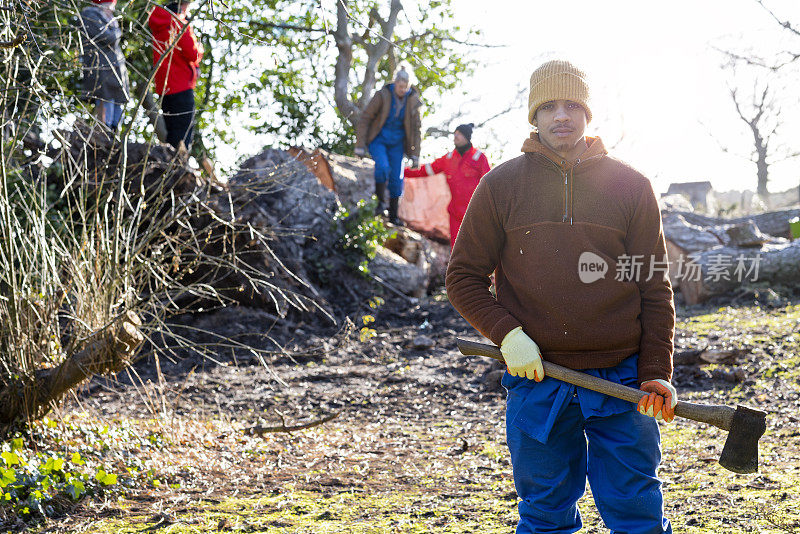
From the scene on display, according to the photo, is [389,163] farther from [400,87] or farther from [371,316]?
[371,316]

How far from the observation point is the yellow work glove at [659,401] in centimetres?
229

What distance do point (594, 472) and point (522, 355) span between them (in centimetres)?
45

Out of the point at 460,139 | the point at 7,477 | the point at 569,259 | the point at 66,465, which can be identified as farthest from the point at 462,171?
the point at 569,259

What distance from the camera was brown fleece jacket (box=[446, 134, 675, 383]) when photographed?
7.89ft

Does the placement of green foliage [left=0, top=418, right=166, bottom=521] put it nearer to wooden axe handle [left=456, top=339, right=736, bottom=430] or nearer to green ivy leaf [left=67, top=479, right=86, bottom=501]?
green ivy leaf [left=67, top=479, right=86, bottom=501]

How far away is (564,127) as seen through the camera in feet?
8.20

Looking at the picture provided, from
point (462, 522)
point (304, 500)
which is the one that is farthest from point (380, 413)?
point (462, 522)

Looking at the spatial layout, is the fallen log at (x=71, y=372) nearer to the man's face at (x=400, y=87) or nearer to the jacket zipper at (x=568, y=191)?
the jacket zipper at (x=568, y=191)

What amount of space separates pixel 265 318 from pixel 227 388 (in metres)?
1.82

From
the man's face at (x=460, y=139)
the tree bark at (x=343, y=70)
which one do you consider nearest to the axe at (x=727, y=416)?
the man's face at (x=460, y=139)

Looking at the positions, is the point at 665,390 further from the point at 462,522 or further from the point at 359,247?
the point at 359,247

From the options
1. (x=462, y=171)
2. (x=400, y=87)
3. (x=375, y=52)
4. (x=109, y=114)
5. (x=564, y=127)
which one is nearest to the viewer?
(x=564, y=127)

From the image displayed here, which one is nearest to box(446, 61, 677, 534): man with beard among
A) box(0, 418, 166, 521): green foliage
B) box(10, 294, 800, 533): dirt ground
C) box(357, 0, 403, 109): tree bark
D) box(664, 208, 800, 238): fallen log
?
box(10, 294, 800, 533): dirt ground

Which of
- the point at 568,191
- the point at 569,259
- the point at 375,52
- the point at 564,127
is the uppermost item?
the point at 375,52
